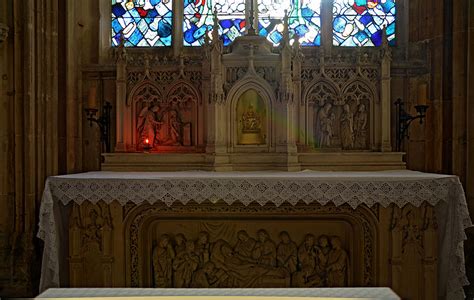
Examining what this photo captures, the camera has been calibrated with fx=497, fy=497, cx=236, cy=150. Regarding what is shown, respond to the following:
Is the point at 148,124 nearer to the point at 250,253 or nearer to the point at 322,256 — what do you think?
the point at 250,253

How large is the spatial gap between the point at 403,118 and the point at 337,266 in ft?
7.26

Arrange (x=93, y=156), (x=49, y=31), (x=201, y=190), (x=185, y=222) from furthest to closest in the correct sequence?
(x=93, y=156)
(x=49, y=31)
(x=185, y=222)
(x=201, y=190)

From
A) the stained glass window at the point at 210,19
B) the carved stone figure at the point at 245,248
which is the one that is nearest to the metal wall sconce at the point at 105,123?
the stained glass window at the point at 210,19

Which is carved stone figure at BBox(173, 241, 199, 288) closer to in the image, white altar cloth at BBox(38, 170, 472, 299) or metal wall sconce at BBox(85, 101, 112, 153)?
white altar cloth at BBox(38, 170, 472, 299)

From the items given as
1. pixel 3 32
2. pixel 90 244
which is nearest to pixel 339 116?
pixel 90 244

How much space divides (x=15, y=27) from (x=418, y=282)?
5.30 m

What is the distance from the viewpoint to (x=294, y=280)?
5426 millimetres

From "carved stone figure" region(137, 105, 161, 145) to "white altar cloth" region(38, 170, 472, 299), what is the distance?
1.38 meters

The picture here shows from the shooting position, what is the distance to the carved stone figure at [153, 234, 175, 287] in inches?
214

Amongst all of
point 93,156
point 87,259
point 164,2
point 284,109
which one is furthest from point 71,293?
point 164,2

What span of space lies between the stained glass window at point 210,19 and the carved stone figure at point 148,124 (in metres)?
1.46

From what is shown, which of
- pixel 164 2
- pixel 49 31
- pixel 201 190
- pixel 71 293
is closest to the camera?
pixel 71 293

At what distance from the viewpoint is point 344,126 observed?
6234 mm

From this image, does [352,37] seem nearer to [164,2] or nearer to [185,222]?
[164,2]
